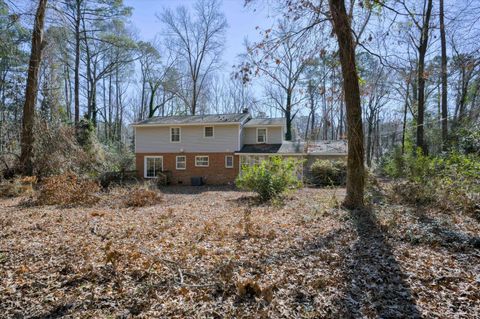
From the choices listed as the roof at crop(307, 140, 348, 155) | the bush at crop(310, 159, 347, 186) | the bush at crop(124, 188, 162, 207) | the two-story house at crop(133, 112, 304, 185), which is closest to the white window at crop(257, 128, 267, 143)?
the two-story house at crop(133, 112, 304, 185)

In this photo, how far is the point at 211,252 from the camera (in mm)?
4680

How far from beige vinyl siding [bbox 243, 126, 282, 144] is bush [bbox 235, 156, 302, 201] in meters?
9.08

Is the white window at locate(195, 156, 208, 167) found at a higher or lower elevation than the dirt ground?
higher

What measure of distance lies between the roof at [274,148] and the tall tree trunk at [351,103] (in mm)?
10637

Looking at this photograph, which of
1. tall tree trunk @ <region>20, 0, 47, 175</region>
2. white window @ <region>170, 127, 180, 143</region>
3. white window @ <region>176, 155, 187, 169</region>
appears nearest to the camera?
tall tree trunk @ <region>20, 0, 47, 175</region>

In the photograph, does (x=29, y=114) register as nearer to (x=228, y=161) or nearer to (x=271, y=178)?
(x=228, y=161)

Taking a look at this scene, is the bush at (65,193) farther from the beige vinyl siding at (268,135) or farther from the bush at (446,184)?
the beige vinyl siding at (268,135)

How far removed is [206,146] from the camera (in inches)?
796

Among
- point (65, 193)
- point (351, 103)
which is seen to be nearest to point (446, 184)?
point (351, 103)

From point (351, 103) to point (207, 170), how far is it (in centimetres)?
1364

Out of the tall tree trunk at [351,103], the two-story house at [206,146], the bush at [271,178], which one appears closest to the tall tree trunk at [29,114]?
the two-story house at [206,146]

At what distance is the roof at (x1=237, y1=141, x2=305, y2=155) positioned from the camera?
63.2 feet

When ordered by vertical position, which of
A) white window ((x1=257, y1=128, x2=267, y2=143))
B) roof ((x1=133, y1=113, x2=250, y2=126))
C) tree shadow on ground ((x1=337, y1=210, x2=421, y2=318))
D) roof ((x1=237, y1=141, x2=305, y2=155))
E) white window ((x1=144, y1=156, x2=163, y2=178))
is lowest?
tree shadow on ground ((x1=337, y1=210, x2=421, y2=318))

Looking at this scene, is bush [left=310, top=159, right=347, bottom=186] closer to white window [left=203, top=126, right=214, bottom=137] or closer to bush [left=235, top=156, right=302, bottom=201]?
bush [left=235, top=156, right=302, bottom=201]
